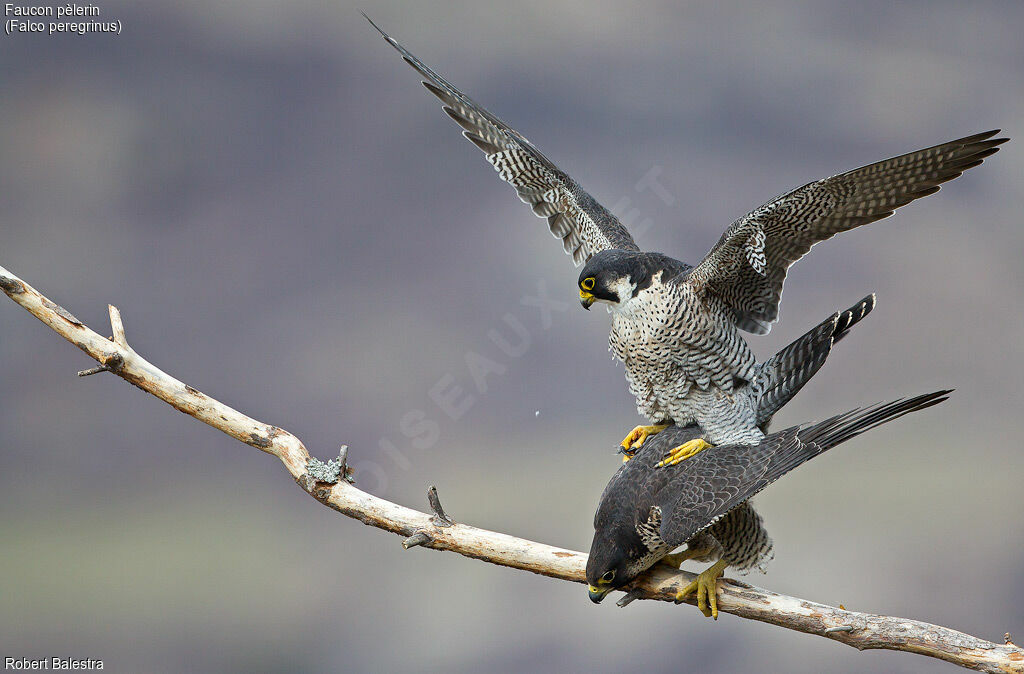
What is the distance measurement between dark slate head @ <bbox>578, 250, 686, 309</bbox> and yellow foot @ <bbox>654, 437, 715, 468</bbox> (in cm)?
50

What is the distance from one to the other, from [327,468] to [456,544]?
507 mm

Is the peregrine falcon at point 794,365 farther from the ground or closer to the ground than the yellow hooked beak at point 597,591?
farther from the ground

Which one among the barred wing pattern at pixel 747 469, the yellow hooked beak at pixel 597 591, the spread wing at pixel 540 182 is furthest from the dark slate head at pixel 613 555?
the spread wing at pixel 540 182

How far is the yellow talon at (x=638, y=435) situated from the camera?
9.77 ft

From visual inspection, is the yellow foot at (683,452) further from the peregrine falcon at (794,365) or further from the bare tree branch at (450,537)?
the bare tree branch at (450,537)

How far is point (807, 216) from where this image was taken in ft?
8.48

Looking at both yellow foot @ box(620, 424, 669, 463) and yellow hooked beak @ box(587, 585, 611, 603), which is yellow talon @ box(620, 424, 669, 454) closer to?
yellow foot @ box(620, 424, 669, 463)

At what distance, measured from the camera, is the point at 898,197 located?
2.48 meters

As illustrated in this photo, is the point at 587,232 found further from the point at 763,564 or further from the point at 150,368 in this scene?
the point at 150,368

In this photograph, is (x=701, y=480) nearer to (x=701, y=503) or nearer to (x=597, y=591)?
(x=701, y=503)

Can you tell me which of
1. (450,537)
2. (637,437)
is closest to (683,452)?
(637,437)

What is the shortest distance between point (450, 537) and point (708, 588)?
82 cm

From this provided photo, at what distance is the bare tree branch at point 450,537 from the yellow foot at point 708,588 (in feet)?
0.10

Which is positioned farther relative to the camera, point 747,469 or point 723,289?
point 723,289
